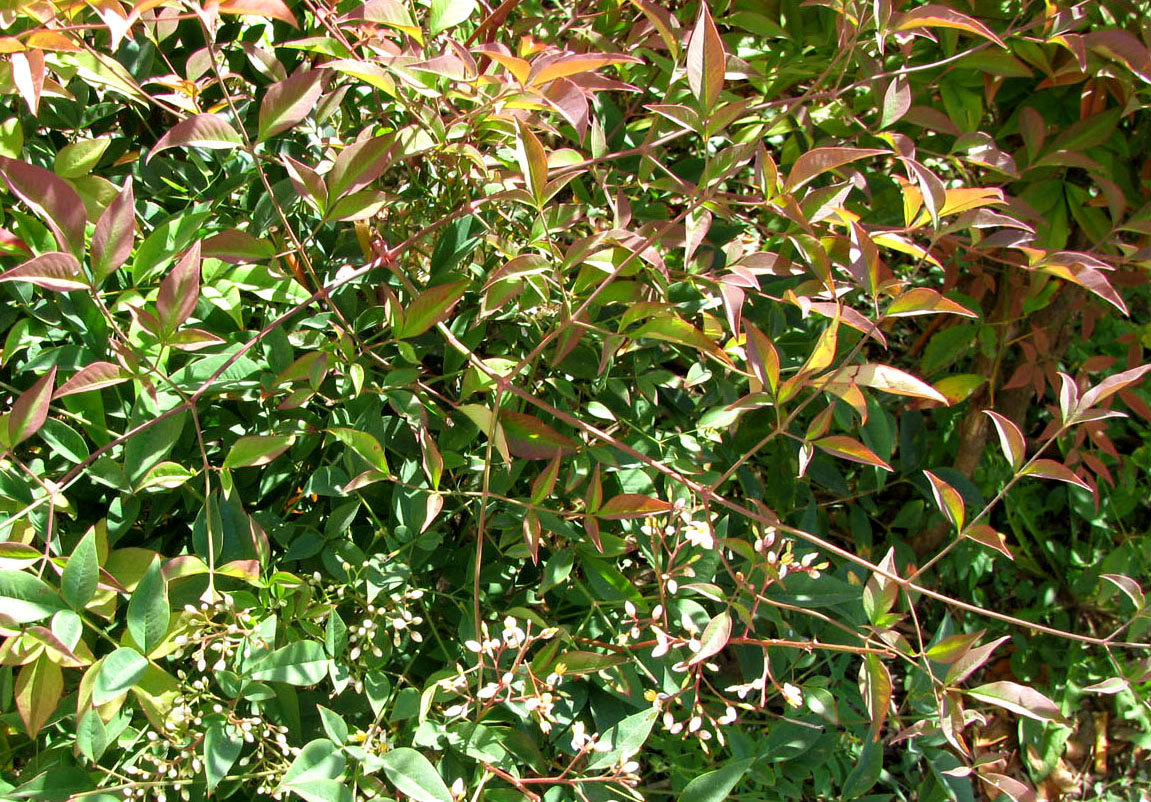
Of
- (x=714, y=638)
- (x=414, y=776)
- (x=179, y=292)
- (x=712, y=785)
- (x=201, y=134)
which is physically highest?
(x=201, y=134)

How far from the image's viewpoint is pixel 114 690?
0.88 meters

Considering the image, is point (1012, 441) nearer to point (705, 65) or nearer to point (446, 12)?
point (705, 65)

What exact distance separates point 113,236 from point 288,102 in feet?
0.71

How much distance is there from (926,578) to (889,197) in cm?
79

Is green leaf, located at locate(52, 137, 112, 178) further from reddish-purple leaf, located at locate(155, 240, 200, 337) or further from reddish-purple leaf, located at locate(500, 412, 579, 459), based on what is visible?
reddish-purple leaf, located at locate(500, 412, 579, 459)

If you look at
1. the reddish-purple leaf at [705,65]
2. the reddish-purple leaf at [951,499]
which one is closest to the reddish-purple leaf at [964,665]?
the reddish-purple leaf at [951,499]

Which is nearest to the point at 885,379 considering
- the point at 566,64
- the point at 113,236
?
the point at 566,64

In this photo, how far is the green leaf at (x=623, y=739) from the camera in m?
1.06

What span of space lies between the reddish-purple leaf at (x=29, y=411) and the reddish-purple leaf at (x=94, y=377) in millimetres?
13

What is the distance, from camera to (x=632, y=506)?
1.06 m

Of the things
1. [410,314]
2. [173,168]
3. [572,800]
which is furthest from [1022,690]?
[173,168]

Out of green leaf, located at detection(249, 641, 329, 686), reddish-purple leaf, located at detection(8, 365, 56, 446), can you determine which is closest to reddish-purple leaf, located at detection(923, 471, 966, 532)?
green leaf, located at detection(249, 641, 329, 686)

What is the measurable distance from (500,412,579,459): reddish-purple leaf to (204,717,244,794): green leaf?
17.1 inches

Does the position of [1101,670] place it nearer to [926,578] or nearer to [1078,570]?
[1078,570]
